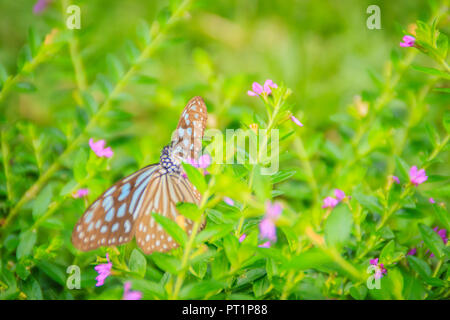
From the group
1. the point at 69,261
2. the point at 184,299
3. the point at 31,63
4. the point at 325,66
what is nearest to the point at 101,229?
the point at 184,299

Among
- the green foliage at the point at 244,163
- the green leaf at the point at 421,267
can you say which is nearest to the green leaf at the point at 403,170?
the green foliage at the point at 244,163

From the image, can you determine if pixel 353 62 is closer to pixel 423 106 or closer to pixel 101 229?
pixel 423 106

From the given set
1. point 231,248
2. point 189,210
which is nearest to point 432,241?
point 231,248

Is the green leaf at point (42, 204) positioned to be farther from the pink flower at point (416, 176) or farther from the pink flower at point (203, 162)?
the pink flower at point (416, 176)

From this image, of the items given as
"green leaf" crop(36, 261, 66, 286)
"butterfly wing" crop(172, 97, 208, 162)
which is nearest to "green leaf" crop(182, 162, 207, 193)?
"butterfly wing" crop(172, 97, 208, 162)

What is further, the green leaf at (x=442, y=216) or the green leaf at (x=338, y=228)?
the green leaf at (x=442, y=216)

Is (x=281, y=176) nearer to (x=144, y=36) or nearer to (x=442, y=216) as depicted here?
(x=442, y=216)
